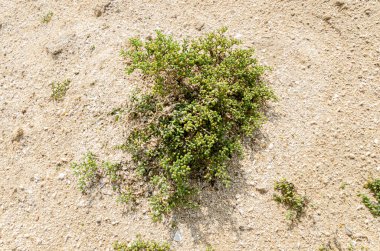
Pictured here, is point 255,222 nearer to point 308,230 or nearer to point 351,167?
point 308,230

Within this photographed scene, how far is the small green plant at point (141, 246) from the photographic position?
4582 millimetres

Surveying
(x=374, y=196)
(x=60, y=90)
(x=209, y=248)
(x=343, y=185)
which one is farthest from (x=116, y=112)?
(x=374, y=196)

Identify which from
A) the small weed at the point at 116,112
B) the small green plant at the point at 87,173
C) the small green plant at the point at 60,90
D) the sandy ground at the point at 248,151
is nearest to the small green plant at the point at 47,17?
the sandy ground at the point at 248,151

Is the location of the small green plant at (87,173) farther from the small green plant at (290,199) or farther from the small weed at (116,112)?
the small green plant at (290,199)

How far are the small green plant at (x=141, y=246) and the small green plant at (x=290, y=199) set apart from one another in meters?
1.74

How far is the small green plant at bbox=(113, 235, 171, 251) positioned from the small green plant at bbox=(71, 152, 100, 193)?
1.03 meters

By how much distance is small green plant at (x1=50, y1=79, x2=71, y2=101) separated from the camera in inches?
240

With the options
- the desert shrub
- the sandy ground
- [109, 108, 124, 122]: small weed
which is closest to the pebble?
the sandy ground

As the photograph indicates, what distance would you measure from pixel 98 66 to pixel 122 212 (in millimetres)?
2795

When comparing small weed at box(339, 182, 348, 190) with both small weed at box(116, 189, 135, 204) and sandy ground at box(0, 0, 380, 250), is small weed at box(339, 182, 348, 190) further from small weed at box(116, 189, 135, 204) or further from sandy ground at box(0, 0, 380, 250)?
small weed at box(116, 189, 135, 204)

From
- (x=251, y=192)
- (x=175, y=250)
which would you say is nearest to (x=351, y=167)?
(x=251, y=192)

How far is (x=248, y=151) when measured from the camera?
16.6 feet

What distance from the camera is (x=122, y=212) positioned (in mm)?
4914

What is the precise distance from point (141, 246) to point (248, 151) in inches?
82.5
